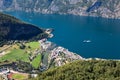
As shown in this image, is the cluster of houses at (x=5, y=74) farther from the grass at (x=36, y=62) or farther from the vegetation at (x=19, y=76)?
the grass at (x=36, y=62)

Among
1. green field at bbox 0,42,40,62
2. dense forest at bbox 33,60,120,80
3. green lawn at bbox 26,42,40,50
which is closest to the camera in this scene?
dense forest at bbox 33,60,120,80

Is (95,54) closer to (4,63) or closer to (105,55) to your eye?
(105,55)

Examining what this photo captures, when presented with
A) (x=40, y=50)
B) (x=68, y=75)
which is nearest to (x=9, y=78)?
(x=40, y=50)

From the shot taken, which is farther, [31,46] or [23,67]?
[31,46]

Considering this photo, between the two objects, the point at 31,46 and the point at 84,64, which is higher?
the point at 84,64

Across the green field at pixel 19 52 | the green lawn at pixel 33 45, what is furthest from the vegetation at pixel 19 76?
the green lawn at pixel 33 45

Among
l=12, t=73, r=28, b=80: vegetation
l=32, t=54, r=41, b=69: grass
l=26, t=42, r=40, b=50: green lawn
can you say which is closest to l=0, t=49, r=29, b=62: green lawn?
l=32, t=54, r=41, b=69: grass

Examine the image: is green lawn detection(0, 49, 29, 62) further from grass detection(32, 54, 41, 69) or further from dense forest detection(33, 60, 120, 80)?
dense forest detection(33, 60, 120, 80)

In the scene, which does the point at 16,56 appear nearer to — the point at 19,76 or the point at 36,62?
the point at 36,62
